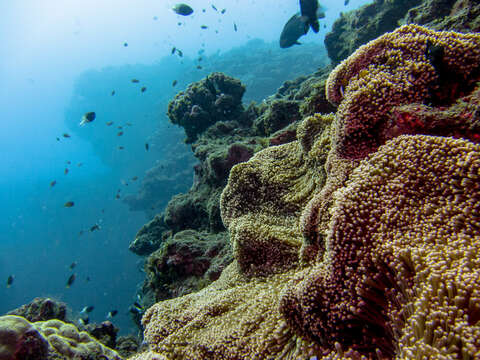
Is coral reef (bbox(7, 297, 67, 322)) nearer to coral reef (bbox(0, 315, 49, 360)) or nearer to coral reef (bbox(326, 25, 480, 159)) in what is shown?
coral reef (bbox(0, 315, 49, 360))

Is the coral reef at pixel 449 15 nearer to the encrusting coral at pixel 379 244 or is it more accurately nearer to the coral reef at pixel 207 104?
the encrusting coral at pixel 379 244

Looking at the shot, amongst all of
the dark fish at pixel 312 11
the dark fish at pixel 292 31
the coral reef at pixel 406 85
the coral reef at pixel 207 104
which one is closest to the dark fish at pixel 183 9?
the coral reef at pixel 207 104

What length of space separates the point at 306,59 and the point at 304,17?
23.9 metres

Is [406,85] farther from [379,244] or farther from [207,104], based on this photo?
[207,104]

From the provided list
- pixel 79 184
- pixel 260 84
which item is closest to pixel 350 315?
pixel 260 84

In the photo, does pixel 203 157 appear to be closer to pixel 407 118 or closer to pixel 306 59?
pixel 407 118

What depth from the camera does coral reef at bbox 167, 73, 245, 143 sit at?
8852mm

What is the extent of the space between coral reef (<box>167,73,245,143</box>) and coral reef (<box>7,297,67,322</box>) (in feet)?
19.5

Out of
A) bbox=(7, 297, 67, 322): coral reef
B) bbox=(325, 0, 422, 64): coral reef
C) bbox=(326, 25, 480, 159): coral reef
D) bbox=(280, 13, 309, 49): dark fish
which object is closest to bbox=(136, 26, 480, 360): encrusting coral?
bbox=(326, 25, 480, 159): coral reef

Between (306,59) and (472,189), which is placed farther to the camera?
(306,59)

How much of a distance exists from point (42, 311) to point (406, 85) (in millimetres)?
6696

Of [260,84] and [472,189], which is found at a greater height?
[260,84]

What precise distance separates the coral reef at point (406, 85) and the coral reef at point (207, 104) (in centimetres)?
717

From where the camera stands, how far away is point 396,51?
6.90ft
